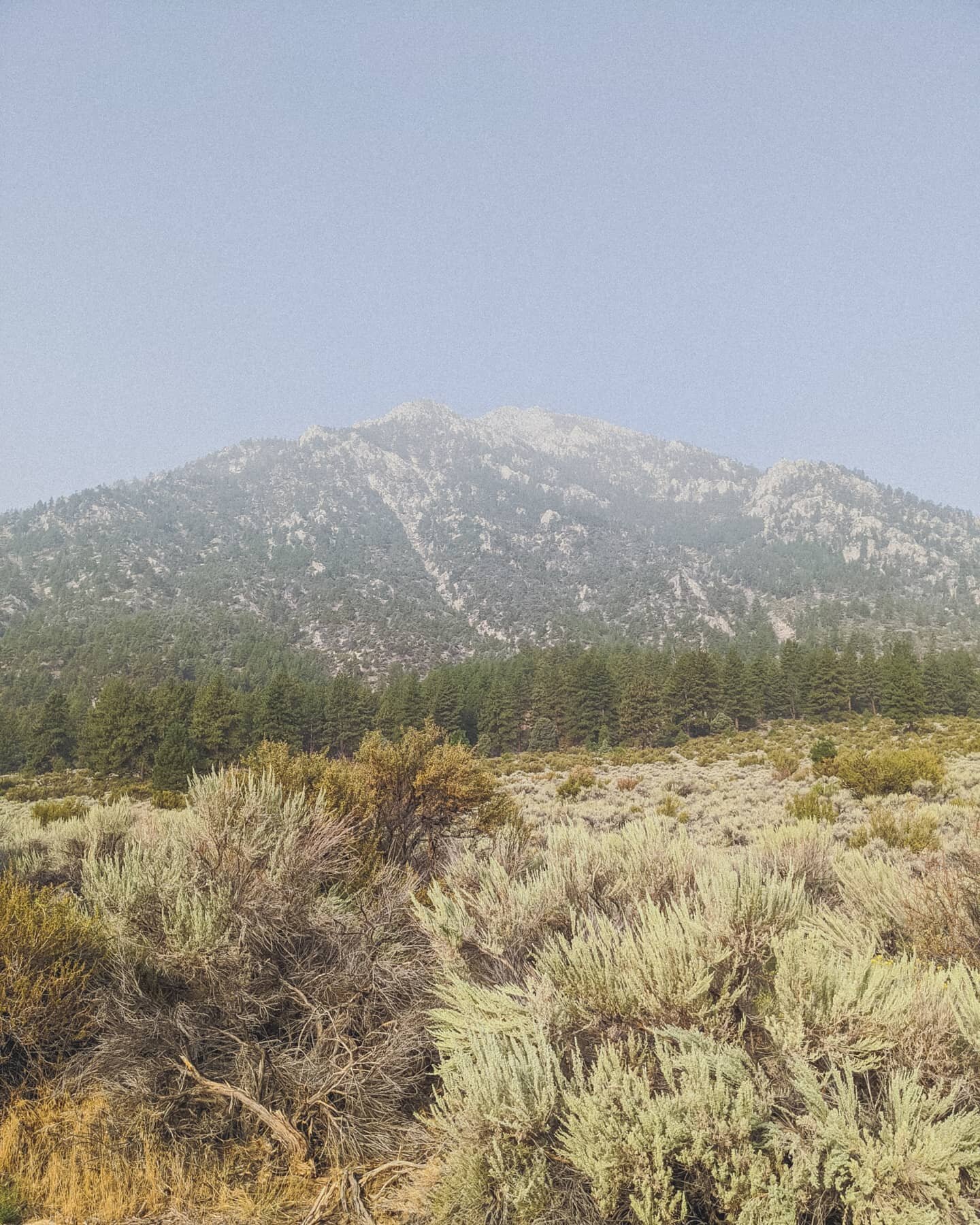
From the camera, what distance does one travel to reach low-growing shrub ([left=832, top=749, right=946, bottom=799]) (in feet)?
45.3

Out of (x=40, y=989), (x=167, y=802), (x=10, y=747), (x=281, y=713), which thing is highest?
(x=40, y=989)

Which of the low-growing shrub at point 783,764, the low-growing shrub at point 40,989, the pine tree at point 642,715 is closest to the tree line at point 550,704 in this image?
the pine tree at point 642,715

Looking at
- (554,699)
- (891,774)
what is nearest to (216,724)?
(554,699)

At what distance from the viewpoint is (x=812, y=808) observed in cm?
1128

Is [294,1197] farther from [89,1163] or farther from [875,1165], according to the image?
[875,1165]

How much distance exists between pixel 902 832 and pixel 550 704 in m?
53.9

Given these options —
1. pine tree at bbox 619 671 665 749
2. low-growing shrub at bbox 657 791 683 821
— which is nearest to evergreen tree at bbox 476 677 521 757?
pine tree at bbox 619 671 665 749

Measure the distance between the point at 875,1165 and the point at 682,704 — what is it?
2312 inches

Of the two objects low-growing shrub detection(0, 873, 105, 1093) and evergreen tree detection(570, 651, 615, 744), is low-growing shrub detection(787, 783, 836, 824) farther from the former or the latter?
evergreen tree detection(570, 651, 615, 744)

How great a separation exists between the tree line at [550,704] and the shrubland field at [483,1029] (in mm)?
44311

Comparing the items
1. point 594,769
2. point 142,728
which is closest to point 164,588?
point 142,728

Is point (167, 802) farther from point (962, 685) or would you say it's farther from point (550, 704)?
point (962, 685)

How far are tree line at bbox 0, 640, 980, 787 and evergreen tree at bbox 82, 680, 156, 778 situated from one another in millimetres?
600

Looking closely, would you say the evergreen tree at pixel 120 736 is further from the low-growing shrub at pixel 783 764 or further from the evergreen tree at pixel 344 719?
the low-growing shrub at pixel 783 764
